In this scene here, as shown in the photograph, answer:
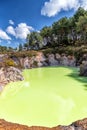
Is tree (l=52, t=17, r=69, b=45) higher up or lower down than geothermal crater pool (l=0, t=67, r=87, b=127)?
higher up

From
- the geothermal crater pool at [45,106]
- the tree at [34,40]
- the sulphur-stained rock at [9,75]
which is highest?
the tree at [34,40]

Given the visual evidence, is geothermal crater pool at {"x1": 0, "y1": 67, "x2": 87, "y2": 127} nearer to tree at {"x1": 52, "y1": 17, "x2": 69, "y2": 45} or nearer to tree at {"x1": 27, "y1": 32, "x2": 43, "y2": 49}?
tree at {"x1": 52, "y1": 17, "x2": 69, "y2": 45}

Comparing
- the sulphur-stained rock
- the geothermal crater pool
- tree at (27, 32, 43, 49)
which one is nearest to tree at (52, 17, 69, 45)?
tree at (27, 32, 43, 49)

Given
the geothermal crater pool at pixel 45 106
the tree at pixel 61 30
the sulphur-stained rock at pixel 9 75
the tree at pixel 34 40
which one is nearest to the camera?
the geothermal crater pool at pixel 45 106

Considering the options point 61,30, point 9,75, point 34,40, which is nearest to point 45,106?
point 9,75

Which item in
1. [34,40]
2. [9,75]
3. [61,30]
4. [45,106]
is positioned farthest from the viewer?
[34,40]

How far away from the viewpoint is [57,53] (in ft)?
154

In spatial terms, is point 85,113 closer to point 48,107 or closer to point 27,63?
point 48,107

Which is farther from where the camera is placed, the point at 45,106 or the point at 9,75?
the point at 9,75

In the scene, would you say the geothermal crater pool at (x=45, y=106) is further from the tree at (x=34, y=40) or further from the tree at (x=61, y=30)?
the tree at (x=34, y=40)

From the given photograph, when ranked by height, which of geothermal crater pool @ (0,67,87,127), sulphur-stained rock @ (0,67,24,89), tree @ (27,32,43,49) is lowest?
geothermal crater pool @ (0,67,87,127)

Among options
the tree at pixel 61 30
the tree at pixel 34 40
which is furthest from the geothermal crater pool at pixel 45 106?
the tree at pixel 34 40

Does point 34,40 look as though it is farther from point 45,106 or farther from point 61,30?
point 45,106

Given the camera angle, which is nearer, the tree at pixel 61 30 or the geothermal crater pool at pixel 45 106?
the geothermal crater pool at pixel 45 106
